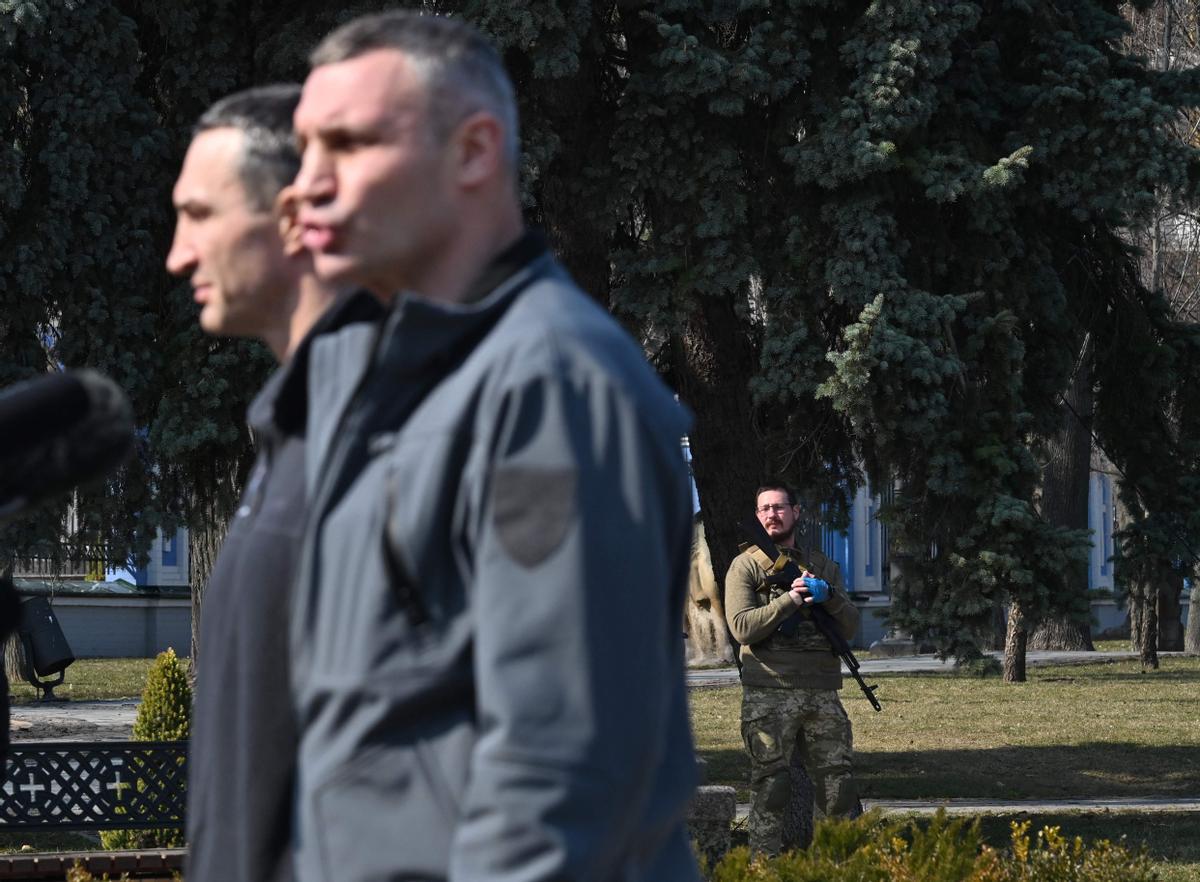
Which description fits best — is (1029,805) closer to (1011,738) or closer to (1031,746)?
(1031,746)

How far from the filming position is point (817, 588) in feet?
29.9

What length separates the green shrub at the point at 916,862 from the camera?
19.1ft

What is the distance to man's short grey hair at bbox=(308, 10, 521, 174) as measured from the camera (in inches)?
75.6

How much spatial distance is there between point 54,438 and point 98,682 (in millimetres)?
23773

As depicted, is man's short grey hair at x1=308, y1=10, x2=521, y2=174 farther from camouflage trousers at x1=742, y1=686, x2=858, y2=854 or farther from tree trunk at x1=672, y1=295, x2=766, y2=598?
tree trunk at x1=672, y1=295, x2=766, y2=598

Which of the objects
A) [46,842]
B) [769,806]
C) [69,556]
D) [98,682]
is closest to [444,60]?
[769,806]

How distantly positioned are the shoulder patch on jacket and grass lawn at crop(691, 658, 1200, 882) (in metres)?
8.68

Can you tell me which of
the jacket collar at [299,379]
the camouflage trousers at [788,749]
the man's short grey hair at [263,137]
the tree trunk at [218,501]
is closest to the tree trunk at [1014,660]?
the camouflage trousers at [788,749]

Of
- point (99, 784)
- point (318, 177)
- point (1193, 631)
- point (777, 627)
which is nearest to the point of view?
point (318, 177)

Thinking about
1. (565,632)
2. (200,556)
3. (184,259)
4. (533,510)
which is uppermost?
(184,259)

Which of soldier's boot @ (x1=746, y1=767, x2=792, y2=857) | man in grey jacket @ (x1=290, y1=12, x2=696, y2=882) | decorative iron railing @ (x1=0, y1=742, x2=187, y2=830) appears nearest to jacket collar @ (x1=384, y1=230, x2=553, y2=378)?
man in grey jacket @ (x1=290, y1=12, x2=696, y2=882)

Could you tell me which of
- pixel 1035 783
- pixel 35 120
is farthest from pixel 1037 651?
pixel 35 120

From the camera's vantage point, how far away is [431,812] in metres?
1.74

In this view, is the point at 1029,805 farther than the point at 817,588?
Yes
